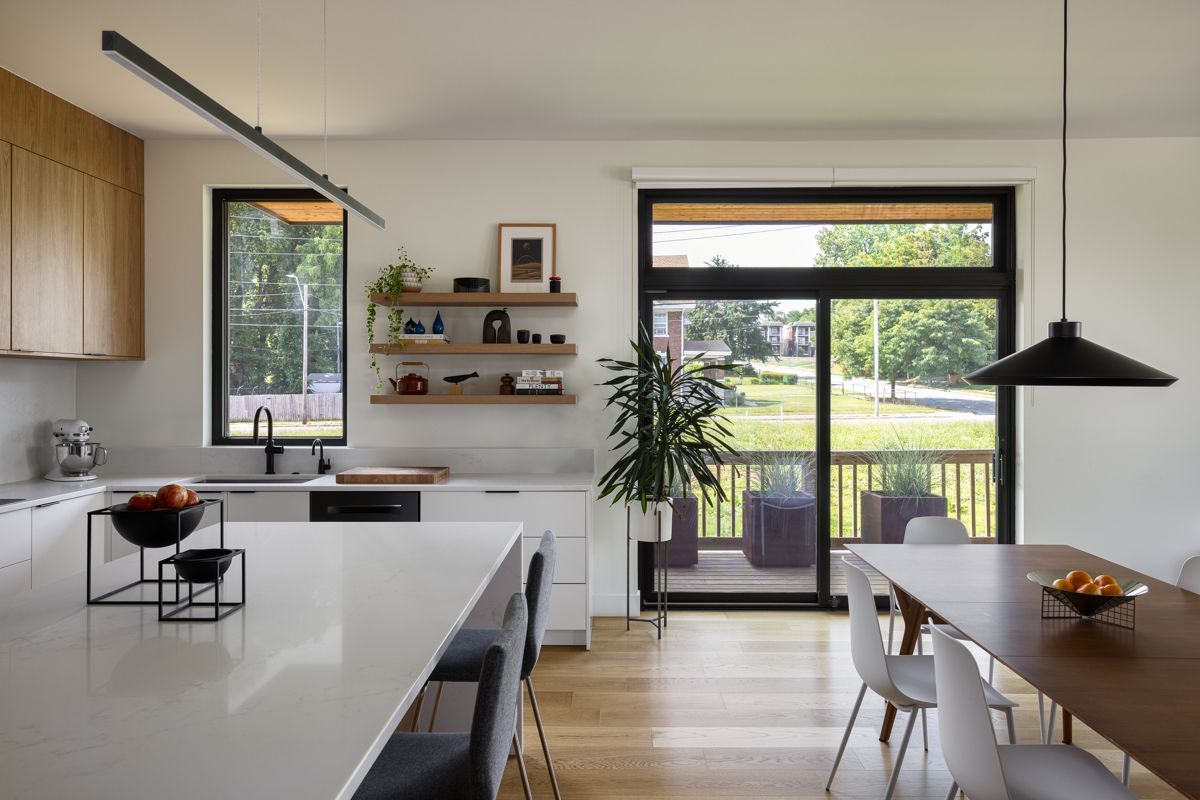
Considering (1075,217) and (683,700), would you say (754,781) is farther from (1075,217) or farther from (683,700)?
(1075,217)

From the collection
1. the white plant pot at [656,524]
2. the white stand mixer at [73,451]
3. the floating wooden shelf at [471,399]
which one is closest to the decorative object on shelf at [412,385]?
the floating wooden shelf at [471,399]

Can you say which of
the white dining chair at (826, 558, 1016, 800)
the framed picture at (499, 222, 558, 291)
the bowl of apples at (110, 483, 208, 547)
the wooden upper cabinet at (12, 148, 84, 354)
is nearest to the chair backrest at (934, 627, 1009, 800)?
the white dining chair at (826, 558, 1016, 800)

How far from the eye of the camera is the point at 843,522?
4.82 metres

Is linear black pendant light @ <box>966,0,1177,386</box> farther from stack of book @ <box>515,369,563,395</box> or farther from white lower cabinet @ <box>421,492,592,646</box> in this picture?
stack of book @ <box>515,369,563,395</box>

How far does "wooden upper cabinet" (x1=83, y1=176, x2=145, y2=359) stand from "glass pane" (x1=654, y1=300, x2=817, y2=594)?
3180 millimetres

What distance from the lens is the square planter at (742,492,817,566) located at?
4.81m

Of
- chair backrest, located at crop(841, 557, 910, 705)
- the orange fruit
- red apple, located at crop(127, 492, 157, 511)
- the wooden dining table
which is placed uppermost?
red apple, located at crop(127, 492, 157, 511)

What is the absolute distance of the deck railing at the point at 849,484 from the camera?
4777 millimetres

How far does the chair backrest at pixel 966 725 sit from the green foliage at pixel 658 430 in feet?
7.77

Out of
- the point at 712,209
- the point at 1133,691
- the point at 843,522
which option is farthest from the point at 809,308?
the point at 1133,691

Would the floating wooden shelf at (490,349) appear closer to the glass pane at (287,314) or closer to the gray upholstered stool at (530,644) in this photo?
the glass pane at (287,314)

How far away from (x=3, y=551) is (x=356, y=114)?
109 inches

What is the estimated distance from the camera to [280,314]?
4773mm

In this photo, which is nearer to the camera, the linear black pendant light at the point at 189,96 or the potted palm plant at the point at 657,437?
the linear black pendant light at the point at 189,96
